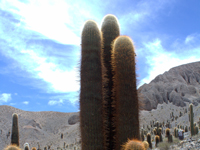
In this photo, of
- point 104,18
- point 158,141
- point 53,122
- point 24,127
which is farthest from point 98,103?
point 53,122

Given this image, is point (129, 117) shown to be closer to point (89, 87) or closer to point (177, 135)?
point (89, 87)

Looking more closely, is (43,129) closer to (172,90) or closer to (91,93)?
(172,90)

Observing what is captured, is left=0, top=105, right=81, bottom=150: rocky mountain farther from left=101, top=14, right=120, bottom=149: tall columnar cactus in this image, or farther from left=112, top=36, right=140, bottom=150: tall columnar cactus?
left=112, top=36, right=140, bottom=150: tall columnar cactus

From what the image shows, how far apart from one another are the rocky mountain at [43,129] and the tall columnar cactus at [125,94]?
25823 millimetres

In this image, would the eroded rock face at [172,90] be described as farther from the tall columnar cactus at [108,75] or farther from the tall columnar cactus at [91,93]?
the tall columnar cactus at [91,93]

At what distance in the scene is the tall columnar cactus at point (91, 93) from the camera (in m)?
6.04

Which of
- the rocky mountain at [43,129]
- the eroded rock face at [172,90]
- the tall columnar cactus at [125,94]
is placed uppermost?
the eroded rock face at [172,90]

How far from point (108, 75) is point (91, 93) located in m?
1.34

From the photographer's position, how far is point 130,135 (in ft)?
20.2

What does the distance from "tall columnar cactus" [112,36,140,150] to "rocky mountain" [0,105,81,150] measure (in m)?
25.8

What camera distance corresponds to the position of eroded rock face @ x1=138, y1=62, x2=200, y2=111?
51.2 metres

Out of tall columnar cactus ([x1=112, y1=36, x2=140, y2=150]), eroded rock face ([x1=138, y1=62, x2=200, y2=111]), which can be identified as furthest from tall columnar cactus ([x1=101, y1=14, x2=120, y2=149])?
eroded rock face ([x1=138, y1=62, x2=200, y2=111])

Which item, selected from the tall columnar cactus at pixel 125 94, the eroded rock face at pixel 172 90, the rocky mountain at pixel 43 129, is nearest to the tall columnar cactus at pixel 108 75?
the tall columnar cactus at pixel 125 94

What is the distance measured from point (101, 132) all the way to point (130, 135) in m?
0.90
